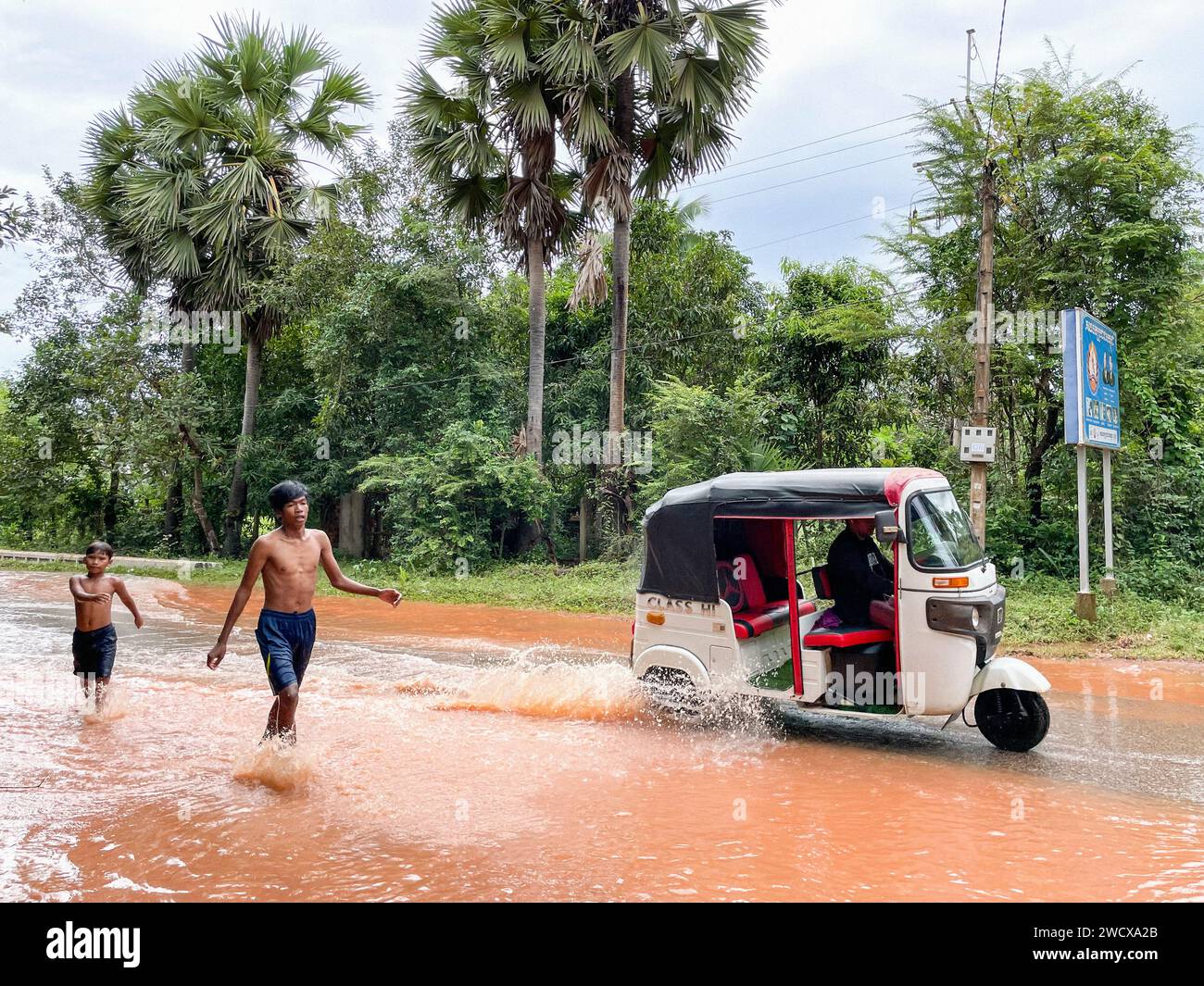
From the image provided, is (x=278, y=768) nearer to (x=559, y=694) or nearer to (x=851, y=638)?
(x=559, y=694)

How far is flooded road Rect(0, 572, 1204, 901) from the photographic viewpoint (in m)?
4.73

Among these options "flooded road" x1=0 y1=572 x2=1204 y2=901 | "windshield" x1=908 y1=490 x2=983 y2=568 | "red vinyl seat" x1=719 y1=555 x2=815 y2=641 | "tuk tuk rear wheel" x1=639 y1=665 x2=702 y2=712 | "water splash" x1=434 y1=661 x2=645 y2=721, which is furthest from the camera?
"water splash" x1=434 y1=661 x2=645 y2=721

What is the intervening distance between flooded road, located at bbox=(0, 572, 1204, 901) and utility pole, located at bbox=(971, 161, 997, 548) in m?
3.77

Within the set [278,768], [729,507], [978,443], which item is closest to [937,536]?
[729,507]

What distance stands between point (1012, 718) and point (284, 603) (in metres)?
5.78

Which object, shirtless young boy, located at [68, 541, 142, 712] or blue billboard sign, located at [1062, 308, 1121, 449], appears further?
blue billboard sign, located at [1062, 308, 1121, 449]

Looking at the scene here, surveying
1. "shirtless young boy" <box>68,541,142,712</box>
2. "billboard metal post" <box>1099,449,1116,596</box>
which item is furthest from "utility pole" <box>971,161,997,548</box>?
"shirtless young boy" <box>68,541,142,712</box>

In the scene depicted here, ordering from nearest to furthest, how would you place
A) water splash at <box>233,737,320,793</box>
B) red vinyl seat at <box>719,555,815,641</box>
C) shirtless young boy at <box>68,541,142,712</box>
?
water splash at <box>233,737,320,793</box>, red vinyl seat at <box>719,555,815,641</box>, shirtless young boy at <box>68,541,142,712</box>

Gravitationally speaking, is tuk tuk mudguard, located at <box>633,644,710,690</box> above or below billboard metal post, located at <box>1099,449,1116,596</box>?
below

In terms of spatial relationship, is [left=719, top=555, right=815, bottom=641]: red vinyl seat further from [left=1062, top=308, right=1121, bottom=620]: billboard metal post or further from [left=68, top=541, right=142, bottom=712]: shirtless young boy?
[left=1062, top=308, right=1121, bottom=620]: billboard metal post

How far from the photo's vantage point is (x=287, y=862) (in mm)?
4914

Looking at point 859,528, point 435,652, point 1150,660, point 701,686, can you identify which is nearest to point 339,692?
point 435,652
